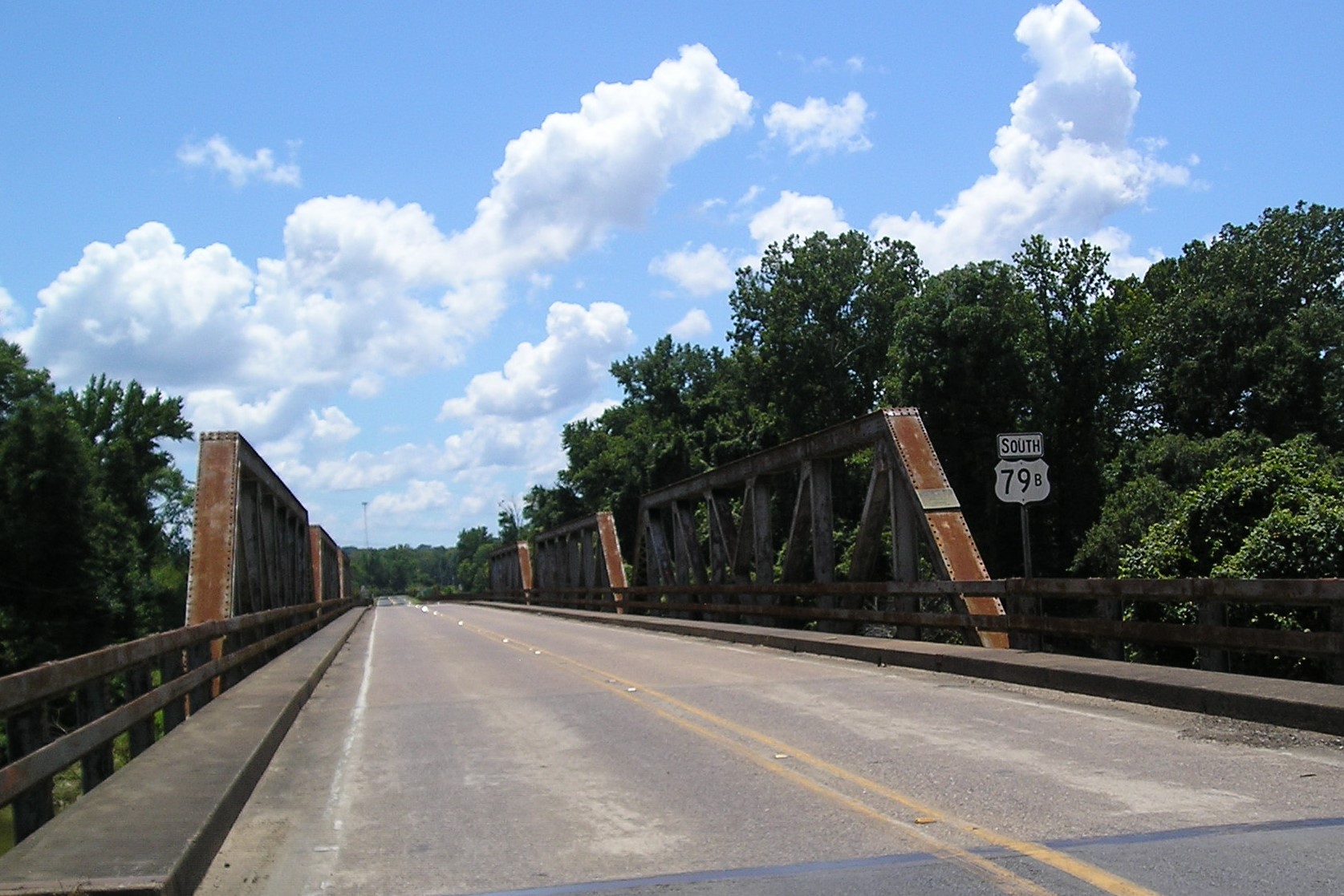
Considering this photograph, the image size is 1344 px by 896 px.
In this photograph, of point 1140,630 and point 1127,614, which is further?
point 1127,614

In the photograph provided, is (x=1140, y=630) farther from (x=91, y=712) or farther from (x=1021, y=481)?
(x=91, y=712)

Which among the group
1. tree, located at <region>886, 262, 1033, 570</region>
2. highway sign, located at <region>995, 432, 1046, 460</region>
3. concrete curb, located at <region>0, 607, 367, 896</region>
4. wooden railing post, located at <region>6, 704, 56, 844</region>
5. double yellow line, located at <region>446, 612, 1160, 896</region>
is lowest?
double yellow line, located at <region>446, 612, 1160, 896</region>

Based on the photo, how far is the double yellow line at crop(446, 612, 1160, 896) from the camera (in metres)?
5.18

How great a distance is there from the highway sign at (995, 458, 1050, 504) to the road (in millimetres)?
2031

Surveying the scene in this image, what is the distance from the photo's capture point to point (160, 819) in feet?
20.5

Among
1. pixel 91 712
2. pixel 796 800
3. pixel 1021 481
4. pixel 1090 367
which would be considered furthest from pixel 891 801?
pixel 1090 367

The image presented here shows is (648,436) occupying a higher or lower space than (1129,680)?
higher

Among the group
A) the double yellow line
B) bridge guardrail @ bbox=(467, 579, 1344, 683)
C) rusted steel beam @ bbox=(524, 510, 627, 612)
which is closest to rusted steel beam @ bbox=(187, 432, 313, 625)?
the double yellow line

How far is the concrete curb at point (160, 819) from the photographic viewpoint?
5059 mm

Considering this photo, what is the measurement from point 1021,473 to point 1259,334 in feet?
134

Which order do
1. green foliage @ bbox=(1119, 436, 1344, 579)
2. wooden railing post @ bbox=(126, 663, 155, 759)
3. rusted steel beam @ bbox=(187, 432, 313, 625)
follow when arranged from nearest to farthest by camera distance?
wooden railing post @ bbox=(126, 663, 155, 759), rusted steel beam @ bbox=(187, 432, 313, 625), green foliage @ bbox=(1119, 436, 1344, 579)

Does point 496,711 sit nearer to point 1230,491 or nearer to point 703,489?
point 1230,491

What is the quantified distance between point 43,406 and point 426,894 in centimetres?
5060

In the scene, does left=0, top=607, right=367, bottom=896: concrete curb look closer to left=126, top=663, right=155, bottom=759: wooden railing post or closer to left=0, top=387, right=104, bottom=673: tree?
left=126, top=663, right=155, bottom=759: wooden railing post
